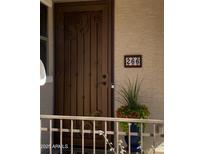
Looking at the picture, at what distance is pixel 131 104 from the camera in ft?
14.7

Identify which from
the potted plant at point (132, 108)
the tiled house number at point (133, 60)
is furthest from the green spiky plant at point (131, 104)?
the tiled house number at point (133, 60)

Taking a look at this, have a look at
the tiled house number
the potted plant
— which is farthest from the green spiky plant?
the tiled house number

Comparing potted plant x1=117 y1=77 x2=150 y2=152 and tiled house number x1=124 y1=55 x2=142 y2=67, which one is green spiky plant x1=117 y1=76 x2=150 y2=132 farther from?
tiled house number x1=124 y1=55 x2=142 y2=67

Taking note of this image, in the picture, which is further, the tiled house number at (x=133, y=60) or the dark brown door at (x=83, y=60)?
the dark brown door at (x=83, y=60)

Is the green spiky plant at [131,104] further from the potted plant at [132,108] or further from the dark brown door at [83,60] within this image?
the dark brown door at [83,60]

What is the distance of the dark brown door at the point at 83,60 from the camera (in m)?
4.87

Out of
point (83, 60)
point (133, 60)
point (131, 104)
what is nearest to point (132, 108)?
point (131, 104)

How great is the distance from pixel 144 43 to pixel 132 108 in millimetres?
987

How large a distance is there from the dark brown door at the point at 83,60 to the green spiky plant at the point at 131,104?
256 mm

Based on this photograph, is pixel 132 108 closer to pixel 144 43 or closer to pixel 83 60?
pixel 144 43

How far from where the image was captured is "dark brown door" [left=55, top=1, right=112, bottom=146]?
4.87 m

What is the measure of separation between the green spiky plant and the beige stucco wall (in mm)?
88
